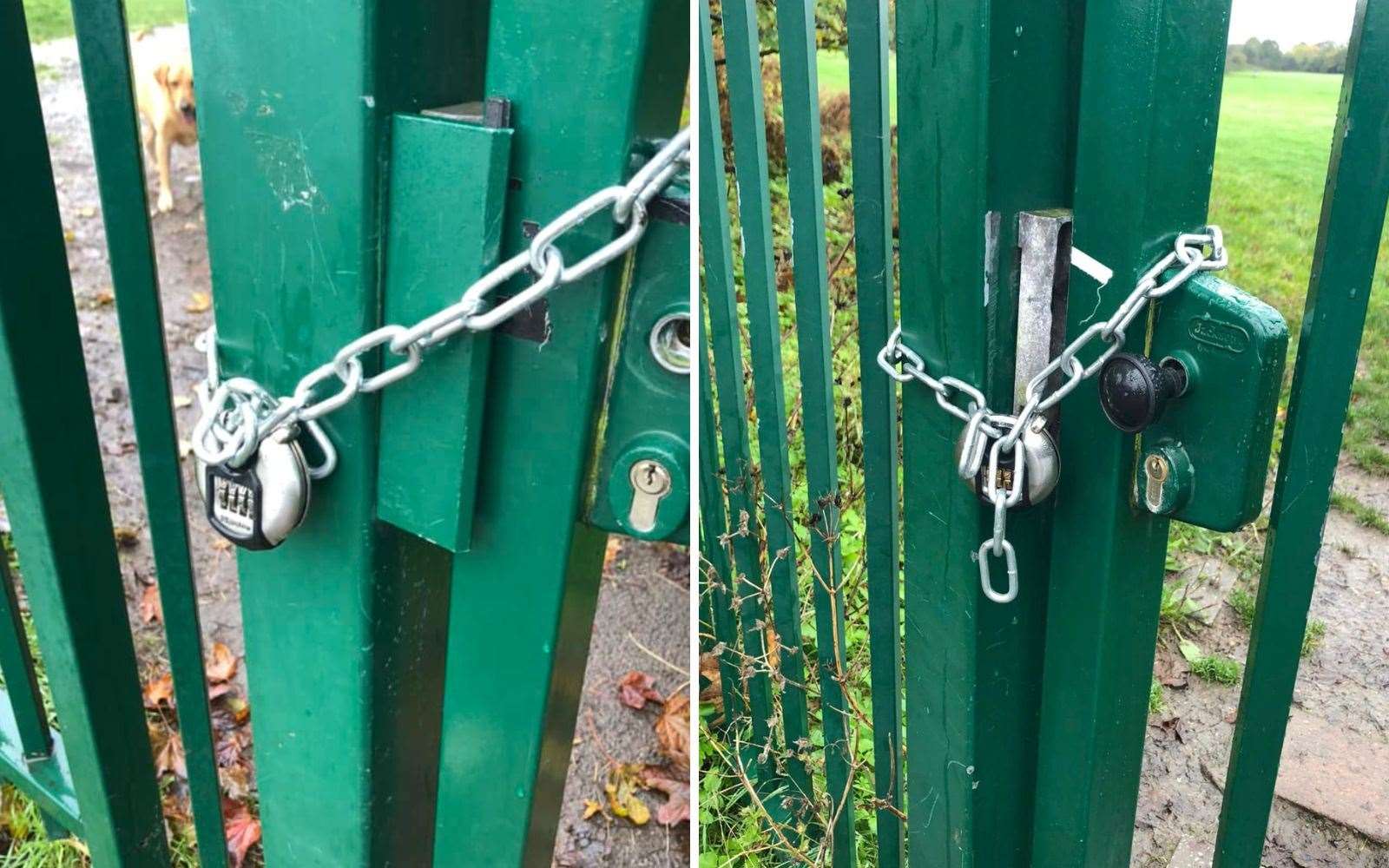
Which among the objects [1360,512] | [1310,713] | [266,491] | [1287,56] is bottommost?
[1310,713]

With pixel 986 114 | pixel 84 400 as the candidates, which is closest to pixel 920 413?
pixel 986 114

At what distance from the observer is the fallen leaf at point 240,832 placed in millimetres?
2582

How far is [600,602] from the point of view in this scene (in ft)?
12.2

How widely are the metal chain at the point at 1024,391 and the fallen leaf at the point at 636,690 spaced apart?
230 centimetres

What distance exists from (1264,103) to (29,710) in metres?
3.32

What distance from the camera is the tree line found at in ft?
6.28

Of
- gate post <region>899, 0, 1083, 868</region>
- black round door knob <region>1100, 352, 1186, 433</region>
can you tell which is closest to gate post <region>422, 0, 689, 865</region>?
gate post <region>899, 0, 1083, 868</region>

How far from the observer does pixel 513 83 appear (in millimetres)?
781

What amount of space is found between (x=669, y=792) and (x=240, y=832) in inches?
42.7

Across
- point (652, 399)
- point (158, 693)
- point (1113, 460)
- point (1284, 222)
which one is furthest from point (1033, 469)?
point (1284, 222)

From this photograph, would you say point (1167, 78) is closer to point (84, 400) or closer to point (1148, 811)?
point (84, 400)

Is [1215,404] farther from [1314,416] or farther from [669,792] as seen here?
[669,792]

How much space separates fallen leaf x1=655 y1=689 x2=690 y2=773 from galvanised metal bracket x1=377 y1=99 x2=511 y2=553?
2252mm

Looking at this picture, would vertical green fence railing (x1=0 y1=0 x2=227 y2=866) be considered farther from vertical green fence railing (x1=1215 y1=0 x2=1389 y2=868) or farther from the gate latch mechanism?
vertical green fence railing (x1=1215 y1=0 x2=1389 y2=868)
